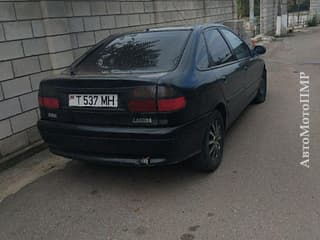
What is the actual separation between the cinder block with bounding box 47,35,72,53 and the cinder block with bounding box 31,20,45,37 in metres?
0.13

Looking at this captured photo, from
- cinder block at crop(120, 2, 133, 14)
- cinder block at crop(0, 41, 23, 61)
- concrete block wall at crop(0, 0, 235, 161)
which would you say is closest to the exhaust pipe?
concrete block wall at crop(0, 0, 235, 161)

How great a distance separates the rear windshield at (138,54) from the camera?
335cm

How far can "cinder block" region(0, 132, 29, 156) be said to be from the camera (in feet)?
13.5

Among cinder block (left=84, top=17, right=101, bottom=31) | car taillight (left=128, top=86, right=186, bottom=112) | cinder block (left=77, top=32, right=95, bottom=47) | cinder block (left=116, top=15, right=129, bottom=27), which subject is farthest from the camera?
cinder block (left=116, top=15, right=129, bottom=27)

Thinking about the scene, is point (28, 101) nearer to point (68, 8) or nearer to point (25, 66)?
point (25, 66)

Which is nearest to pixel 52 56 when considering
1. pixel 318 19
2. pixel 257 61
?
pixel 257 61

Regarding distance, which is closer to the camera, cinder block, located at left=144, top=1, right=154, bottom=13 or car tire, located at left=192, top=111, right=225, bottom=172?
car tire, located at left=192, top=111, right=225, bottom=172

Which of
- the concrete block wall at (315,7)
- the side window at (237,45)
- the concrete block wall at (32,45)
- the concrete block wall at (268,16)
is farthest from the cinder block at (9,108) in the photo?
the concrete block wall at (315,7)

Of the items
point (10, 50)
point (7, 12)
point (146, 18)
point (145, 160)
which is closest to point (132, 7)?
point (146, 18)

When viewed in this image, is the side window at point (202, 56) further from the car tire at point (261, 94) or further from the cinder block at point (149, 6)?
the cinder block at point (149, 6)

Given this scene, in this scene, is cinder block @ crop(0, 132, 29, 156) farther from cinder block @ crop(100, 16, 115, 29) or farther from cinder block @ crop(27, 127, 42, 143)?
cinder block @ crop(100, 16, 115, 29)

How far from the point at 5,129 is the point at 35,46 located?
117cm

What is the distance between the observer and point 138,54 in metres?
3.57

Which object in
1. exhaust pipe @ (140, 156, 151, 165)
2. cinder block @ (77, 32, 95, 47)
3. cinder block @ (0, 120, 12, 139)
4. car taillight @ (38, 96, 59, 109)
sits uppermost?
cinder block @ (77, 32, 95, 47)
